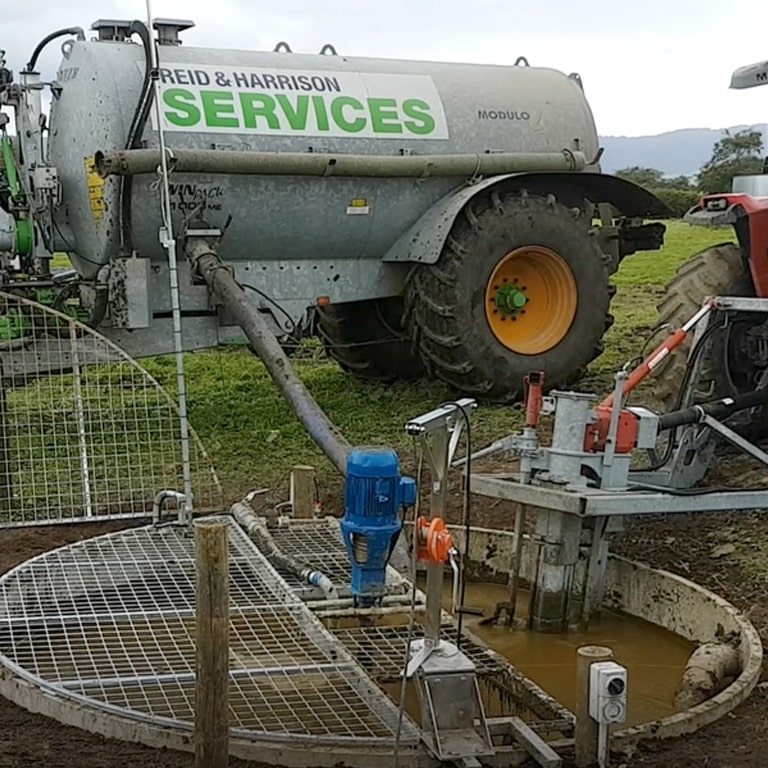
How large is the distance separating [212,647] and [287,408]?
247 inches

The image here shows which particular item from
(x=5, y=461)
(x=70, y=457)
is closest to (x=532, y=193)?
(x=70, y=457)

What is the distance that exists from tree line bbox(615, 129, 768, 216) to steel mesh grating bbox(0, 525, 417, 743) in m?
21.2

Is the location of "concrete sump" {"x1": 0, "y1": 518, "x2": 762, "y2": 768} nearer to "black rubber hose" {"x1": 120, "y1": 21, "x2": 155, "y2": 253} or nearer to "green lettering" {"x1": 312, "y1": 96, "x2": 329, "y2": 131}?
"black rubber hose" {"x1": 120, "y1": 21, "x2": 155, "y2": 253}

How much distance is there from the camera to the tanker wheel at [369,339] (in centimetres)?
1031

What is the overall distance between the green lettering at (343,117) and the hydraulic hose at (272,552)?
296cm

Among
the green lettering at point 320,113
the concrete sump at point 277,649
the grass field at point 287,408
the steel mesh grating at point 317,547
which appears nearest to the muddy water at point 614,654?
the concrete sump at point 277,649

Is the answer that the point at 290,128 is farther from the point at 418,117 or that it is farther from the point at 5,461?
the point at 5,461

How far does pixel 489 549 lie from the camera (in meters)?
6.83

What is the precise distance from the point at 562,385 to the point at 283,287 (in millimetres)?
2283

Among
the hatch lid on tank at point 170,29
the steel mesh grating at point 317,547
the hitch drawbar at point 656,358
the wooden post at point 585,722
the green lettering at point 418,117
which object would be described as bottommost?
the steel mesh grating at point 317,547

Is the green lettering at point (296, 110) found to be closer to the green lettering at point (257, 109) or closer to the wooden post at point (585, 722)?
the green lettering at point (257, 109)

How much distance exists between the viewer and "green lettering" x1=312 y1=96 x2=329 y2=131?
29.2 feet

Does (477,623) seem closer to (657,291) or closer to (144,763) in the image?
(144,763)

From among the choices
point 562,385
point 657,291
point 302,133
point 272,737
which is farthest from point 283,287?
point 657,291
